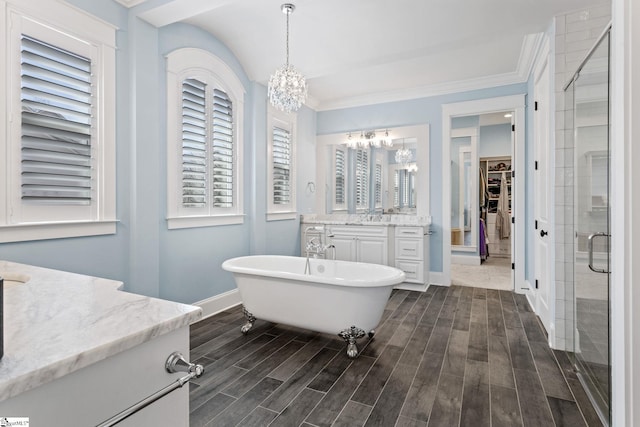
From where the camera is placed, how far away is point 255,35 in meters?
3.31

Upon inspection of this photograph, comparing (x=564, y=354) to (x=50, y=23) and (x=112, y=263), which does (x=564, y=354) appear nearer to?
(x=112, y=263)

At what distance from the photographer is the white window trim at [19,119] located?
1.95 m

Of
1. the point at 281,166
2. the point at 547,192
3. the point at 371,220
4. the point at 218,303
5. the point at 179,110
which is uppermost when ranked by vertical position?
the point at 179,110

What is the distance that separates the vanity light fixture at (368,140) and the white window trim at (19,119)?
3.55 m

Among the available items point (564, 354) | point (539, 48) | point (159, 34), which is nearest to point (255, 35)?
point (159, 34)

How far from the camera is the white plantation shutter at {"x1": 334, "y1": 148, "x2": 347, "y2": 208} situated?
547 centimetres

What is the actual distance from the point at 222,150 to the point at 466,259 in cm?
510

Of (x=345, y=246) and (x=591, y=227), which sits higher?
(x=591, y=227)

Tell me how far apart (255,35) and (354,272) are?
262 centimetres

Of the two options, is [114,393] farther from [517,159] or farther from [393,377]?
[517,159]

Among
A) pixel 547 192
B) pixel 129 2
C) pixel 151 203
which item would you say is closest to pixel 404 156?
pixel 547 192

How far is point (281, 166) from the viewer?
4.59m

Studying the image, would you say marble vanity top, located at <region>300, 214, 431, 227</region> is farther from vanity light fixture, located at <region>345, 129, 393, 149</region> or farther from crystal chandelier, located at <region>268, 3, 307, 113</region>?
crystal chandelier, located at <region>268, 3, 307, 113</region>

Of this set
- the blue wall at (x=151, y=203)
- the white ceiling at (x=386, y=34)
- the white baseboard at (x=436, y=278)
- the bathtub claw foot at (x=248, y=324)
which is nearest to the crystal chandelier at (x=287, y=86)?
the white ceiling at (x=386, y=34)
